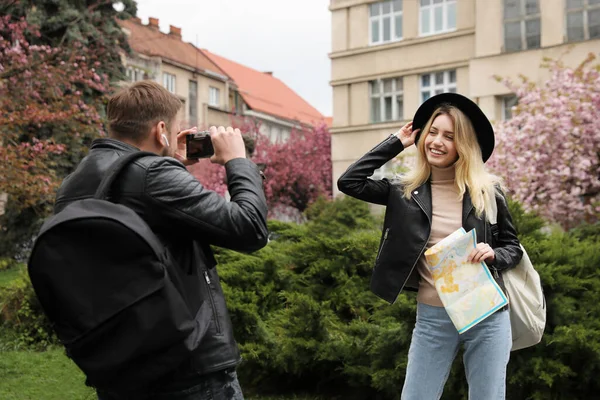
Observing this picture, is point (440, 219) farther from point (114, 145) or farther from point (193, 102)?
point (193, 102)

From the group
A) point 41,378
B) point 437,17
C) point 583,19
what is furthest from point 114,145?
point 437,17

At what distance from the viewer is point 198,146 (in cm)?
289

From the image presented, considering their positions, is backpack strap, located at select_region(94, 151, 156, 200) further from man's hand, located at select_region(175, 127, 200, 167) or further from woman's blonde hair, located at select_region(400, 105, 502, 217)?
woman's blonde hair, located at select_region(400, 105, 502, 217)

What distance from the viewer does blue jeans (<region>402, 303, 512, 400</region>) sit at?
3.71m

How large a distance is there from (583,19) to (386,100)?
884 cm

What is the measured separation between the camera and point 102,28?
2170 cm

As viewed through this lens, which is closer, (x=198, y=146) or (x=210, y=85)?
(x=198, y=146)

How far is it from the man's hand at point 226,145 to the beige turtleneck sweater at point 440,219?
1560 millimetres

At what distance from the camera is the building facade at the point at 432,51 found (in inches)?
1082

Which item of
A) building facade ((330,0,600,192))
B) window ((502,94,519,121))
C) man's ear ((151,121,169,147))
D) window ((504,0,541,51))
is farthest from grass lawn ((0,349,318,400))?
window ((504,0,541,51))

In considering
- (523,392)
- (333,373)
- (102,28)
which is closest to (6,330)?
(333,373)

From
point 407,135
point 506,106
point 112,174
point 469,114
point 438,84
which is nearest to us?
point 112,174

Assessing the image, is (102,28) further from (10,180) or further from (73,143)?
(10,180)

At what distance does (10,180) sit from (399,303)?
31.7 feet
